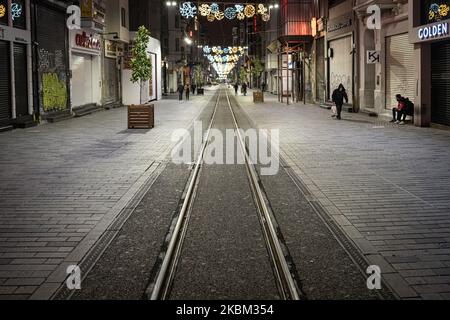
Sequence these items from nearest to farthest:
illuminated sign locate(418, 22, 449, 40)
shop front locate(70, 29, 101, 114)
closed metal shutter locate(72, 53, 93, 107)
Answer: illuminated sign locate(418, 22, 449, 40) → shop front locate(70, 29, 101, 114) → closed metal shutter locate(72, 53, 93, 107)

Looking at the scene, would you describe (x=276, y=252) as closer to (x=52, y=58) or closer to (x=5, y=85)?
(x=5, y=85)

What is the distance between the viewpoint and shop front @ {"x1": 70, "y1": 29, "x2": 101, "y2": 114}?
103 feet

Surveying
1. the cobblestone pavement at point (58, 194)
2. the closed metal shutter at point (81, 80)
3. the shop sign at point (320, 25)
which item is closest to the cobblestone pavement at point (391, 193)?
the cobblestone pavement at point (58, 194)

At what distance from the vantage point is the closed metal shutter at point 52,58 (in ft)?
85.0

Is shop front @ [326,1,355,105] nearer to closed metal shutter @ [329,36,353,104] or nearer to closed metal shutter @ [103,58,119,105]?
closed metal shutter @ [329,36,353,104]

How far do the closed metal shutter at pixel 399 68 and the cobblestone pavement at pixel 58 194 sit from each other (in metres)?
11.0

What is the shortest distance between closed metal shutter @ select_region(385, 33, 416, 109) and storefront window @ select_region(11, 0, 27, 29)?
52.6 ft


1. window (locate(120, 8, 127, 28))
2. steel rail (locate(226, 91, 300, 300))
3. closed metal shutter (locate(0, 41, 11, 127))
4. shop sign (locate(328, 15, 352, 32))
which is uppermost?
window (locate(120, 8, 127, 28))

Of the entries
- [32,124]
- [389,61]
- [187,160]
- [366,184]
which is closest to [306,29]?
[389,61]

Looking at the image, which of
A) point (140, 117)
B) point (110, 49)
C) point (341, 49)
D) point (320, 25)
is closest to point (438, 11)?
point (140, 117)

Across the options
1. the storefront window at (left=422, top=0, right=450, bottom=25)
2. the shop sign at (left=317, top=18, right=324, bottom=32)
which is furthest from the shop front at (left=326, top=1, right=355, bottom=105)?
the storefront window at (left=422, top=0, right=450, bottom=25)

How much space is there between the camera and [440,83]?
830 inches

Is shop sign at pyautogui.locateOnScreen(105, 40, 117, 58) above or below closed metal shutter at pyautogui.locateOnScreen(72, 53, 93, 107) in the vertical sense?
above
